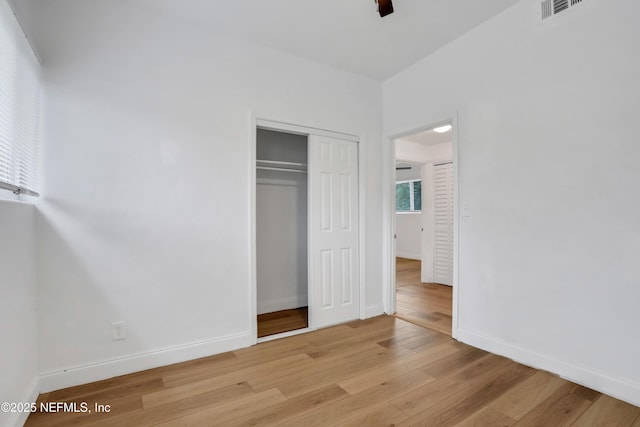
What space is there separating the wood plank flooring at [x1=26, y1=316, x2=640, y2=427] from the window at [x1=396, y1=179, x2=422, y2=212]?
20.4ft

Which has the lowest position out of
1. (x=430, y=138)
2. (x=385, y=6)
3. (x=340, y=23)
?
(x=430, y=138)

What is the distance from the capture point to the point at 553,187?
221 centimetres

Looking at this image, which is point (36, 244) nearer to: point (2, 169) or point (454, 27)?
point (2, 169)

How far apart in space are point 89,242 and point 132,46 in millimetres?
1540

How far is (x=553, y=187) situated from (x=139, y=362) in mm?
3391

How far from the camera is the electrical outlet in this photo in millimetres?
2215

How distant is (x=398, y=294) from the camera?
4.59 m

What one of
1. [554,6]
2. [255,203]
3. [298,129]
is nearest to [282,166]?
[298,129]

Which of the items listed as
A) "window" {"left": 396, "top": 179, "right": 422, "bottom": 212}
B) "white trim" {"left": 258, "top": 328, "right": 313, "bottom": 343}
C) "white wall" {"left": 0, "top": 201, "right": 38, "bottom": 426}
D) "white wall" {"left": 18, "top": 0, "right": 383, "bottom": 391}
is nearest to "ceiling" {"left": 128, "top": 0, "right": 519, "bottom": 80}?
"white wall" {"left": 18, "top": 0, "right": 383, "bottom": 391}

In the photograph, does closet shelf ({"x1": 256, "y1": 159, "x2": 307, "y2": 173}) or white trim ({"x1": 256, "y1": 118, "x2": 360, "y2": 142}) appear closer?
white trim ({"x1": 256, "y1": 118, "x2": 360, "y2": 142})

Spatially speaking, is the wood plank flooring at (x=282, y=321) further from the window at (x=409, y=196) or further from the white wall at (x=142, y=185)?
the window at (x=409, y=196)

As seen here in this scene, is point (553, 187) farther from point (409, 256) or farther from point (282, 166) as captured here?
point (409, 256)

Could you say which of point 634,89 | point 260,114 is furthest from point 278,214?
point 634,89

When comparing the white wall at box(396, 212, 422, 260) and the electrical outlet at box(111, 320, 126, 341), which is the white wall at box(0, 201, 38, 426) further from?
the white wall at box(396, 212, 422, 260)
